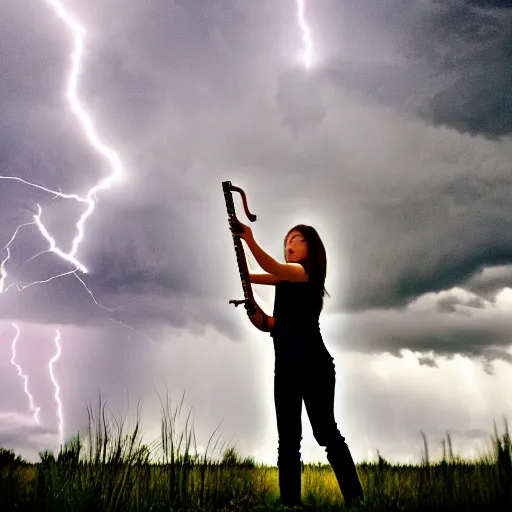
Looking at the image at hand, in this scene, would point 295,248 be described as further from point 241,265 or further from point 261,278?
point 241,265

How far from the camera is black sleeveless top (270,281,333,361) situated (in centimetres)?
519

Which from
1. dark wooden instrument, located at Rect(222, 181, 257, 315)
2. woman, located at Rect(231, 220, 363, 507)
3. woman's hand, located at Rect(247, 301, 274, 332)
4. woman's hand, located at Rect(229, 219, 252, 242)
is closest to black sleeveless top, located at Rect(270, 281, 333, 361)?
woman, located at Rect(231, 220, 363, 507)

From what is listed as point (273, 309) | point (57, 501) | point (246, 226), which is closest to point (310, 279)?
point (273, 309)

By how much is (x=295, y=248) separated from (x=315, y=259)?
21 centimetres

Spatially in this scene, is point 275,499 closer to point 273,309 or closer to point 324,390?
point 324,390

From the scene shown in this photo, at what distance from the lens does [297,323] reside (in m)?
5.26

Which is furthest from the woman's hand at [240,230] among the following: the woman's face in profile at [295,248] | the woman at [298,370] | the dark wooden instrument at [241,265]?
the woman's face in profile at [295,248]

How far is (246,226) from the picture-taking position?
5168 mm

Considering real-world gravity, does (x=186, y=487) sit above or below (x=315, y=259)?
below

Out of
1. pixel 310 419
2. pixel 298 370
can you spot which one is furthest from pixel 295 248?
pixel 310 419

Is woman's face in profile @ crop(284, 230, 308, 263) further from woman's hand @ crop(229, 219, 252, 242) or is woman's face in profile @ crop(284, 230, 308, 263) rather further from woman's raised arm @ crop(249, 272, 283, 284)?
woman's hand @ crop(229, 219, 252, 242)

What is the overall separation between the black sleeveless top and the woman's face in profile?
26 centimetres

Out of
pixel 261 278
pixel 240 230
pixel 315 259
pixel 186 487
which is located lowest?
pixel 186 487

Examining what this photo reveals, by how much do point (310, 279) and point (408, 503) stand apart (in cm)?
206
